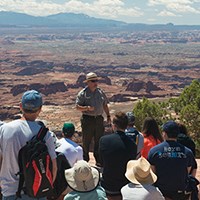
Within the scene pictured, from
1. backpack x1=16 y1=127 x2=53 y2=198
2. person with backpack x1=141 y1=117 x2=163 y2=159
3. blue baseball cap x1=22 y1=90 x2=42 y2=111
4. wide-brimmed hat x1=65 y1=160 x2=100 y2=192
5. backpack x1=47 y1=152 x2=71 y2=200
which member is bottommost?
backpack x1=47 y1=152 x2=71 y2=200

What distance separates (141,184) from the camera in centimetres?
480

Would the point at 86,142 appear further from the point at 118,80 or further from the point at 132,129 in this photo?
the point at 118,80

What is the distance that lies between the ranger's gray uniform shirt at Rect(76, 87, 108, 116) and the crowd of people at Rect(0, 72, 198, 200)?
1.36m

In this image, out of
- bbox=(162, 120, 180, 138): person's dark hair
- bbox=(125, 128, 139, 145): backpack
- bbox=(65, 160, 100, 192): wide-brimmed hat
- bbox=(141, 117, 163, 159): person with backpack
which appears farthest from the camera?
bbox=(141, 117, 163, 159): person with backpack

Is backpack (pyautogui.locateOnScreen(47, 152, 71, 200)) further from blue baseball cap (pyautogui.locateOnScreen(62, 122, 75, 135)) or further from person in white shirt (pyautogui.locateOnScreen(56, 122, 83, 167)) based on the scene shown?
blue baseball cap (pyautogui.locateOnScreen(62, 122, 75, 135))

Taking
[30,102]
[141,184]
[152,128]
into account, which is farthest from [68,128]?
[30,102]

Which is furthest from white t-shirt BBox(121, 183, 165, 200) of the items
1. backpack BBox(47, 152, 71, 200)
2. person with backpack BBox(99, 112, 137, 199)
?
backpack BBox(47, 152, 71, 200)

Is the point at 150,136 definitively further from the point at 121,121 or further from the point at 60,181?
the point at 60,181

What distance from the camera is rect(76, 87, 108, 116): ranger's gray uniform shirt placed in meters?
8.12

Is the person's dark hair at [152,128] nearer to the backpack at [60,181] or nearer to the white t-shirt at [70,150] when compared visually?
the white t-shirt at [70,150]

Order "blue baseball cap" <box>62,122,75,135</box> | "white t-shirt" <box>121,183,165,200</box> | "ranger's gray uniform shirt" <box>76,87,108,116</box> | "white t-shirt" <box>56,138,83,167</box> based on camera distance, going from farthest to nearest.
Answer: "ranger's gray uniform shirt" <box>76,87,108,116</box>
"blue baseball cap" <box>62,122,75,135</box>
"white t-shirt" <box>56,138,83,167</box>
"white t-shirt" <box>121,183,165,200</box>

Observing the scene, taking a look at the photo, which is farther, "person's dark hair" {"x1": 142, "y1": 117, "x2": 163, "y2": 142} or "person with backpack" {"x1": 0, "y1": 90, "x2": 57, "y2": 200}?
"person's dark hair" {"x1": 142, "y1": 117, "x2": 163, "y2": 142}

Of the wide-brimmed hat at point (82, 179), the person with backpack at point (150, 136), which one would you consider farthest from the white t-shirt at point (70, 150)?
the wide-brimmed hat at point (82, 179)

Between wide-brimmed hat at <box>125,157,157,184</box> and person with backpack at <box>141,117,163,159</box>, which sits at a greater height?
wide-brimmed hat at <box>125,157,157,184</box>
